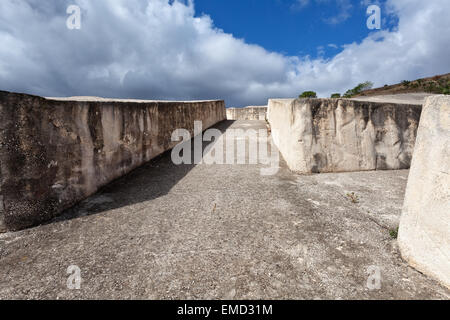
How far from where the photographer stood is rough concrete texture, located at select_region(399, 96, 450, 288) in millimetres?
1757

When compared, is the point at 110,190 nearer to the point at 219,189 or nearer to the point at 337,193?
the point at 219,189

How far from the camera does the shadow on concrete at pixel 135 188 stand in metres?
3.28

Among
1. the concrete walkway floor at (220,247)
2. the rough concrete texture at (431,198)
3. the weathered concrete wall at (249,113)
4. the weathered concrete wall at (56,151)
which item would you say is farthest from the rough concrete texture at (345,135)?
the weathered concrete wall at (249,113)

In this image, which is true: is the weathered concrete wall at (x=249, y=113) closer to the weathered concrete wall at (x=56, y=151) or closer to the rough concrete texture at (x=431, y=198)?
the weathered concrete wall at (x=56, y=151)

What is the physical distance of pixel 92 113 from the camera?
3.69 m

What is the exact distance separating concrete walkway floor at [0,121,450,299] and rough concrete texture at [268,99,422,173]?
3.10 ft

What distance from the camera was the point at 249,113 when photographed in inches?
688

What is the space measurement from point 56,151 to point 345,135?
18.7 ft

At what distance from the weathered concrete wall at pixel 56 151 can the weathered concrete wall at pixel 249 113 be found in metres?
12.9

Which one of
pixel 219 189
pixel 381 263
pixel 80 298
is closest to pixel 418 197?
pixel 381 263

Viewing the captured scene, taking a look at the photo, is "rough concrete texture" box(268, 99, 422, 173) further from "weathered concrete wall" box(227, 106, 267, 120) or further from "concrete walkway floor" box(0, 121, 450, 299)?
"weathered concrete wall" box(227, 106, 267, 120)

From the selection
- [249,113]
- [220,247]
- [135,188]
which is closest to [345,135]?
[220,247]

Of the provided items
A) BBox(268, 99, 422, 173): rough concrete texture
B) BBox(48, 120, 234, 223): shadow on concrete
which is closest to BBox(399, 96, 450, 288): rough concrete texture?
BBox(268, 99, 422, 173): rough concrete texture
